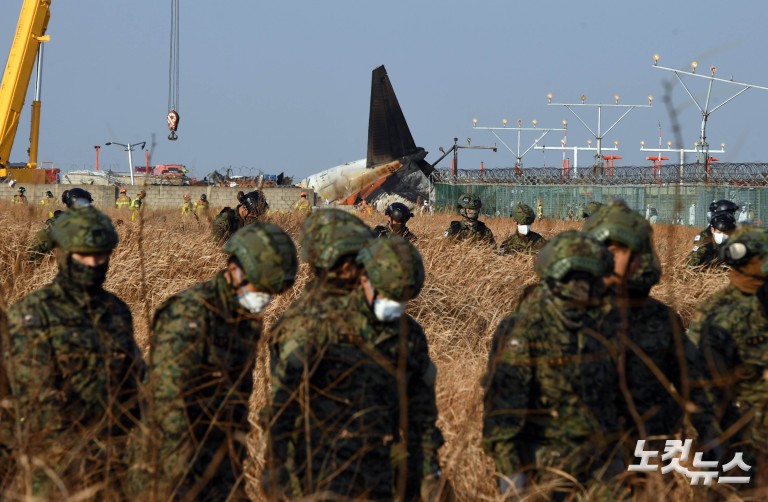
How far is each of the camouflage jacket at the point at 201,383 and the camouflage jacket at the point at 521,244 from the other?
27.2 feet

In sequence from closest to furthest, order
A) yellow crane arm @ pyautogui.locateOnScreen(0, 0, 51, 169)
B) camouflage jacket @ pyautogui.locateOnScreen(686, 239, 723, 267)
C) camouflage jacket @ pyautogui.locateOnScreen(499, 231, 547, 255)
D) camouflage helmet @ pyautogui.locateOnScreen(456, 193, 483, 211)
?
camouflage jacket @ pyautogui.locateOnScreen(686, 239, 723, 267)
camouflage jacket @ pyautogui.locateOnScreen(499, 231, 547, 255)
camouflage helmet @ pyautogui.locateOnScreen(456, 193, 483, 211)
yellow crane arm @ pyautogui.locateOnScreen(0, 0, 51, 169)

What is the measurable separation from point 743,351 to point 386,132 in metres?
41.5

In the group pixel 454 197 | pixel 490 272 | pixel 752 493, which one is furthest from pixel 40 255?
pixel 454 197

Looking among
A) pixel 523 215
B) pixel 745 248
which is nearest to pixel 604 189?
pixel 523 215

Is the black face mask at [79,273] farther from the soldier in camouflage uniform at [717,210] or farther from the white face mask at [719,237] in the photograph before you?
the soldier in camouflage uniform at [717,210]

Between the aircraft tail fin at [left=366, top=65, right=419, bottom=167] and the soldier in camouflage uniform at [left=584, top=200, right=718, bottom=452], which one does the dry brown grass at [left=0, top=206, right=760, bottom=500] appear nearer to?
the soldier in camouflage uniform at [left=584, top=200, right=718, bottom=452]

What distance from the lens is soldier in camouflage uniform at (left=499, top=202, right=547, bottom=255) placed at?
12.8 meters

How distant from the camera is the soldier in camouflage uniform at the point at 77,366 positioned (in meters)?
4.31

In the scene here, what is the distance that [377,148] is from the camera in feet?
153

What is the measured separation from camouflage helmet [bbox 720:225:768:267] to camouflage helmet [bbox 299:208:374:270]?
167cm

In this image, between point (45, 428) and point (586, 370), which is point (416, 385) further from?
point (45, 428)

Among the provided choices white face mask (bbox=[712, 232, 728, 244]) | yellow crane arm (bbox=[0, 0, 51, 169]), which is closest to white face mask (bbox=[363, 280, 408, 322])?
white face mask (bbox=[712, 232, 728, 244])

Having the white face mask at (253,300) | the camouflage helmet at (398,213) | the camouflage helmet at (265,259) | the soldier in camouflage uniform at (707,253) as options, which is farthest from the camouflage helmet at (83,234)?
the camouflage helmet at (398,213)

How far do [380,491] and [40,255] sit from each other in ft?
25.0
